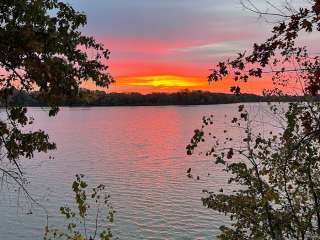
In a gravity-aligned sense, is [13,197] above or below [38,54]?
below

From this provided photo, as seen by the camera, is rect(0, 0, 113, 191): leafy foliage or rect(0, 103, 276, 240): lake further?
rect(0, 103, 276, 240): lake

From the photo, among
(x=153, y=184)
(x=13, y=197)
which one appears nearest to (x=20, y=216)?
(x=13, y=197)

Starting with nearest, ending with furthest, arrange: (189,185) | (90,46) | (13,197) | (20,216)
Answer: (90,46) → (20,216) → (13,197) → (189,185)

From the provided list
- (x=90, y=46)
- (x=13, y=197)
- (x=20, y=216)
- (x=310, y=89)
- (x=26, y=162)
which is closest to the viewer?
(x=310, y=89)

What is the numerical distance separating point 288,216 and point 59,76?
8184 mm

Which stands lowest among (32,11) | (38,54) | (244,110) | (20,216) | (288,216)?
(20,216)

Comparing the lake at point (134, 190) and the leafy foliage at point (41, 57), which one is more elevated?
the leafy foliage at point (41, 57)

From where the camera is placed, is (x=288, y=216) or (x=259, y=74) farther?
(x=288, y=216)

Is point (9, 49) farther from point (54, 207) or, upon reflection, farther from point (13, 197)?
point (13, 197)

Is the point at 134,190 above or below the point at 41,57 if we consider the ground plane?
below

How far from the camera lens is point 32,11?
896cm

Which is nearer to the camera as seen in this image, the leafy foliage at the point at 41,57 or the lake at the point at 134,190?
the leafy foliage at the point at 41,57

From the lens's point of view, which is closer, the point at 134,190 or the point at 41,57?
the point at 41,57

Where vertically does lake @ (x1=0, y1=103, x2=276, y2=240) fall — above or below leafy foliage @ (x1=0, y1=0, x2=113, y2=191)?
below
